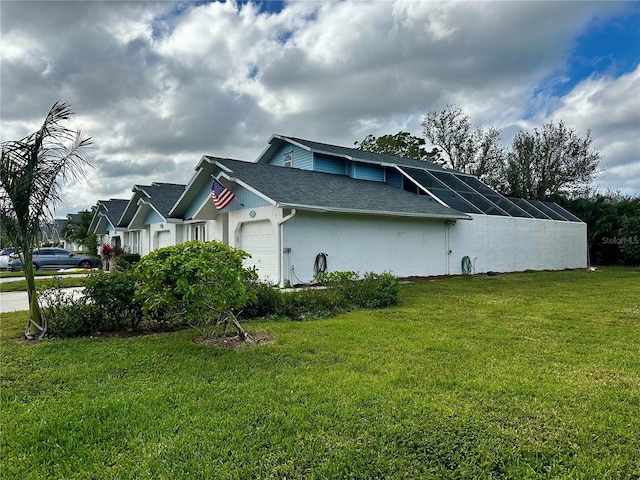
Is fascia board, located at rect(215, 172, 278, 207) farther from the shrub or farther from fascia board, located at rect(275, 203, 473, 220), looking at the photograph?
the shrub

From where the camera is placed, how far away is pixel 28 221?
21.9 feet

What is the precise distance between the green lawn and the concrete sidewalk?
3.78 meters

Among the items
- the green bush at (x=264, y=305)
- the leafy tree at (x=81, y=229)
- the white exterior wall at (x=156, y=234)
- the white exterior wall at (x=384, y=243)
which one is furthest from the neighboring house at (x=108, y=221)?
the green bush at (x=264, y=305)

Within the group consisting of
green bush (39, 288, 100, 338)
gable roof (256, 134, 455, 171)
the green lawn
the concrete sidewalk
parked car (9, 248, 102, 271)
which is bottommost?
the green lawn

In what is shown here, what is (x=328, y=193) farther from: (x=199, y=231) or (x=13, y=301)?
(x=13, y=301)

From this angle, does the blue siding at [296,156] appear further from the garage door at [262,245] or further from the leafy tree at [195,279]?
the leafy tree at [195,279]

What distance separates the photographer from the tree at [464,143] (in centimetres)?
3669

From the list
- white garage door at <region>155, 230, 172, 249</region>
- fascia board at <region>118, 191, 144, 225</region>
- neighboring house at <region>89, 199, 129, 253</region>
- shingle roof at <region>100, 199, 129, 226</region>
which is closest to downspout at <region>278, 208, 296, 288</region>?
white garage door at <region>155, 230, 172, 249</region>

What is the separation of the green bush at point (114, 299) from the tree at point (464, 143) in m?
34.7

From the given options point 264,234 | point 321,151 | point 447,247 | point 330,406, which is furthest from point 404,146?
point 330,406

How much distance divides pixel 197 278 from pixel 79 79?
27.6 feet

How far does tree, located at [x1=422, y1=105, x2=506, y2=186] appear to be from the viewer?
3669cm

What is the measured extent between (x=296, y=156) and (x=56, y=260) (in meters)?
16.8

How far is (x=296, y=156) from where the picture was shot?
802 inches
